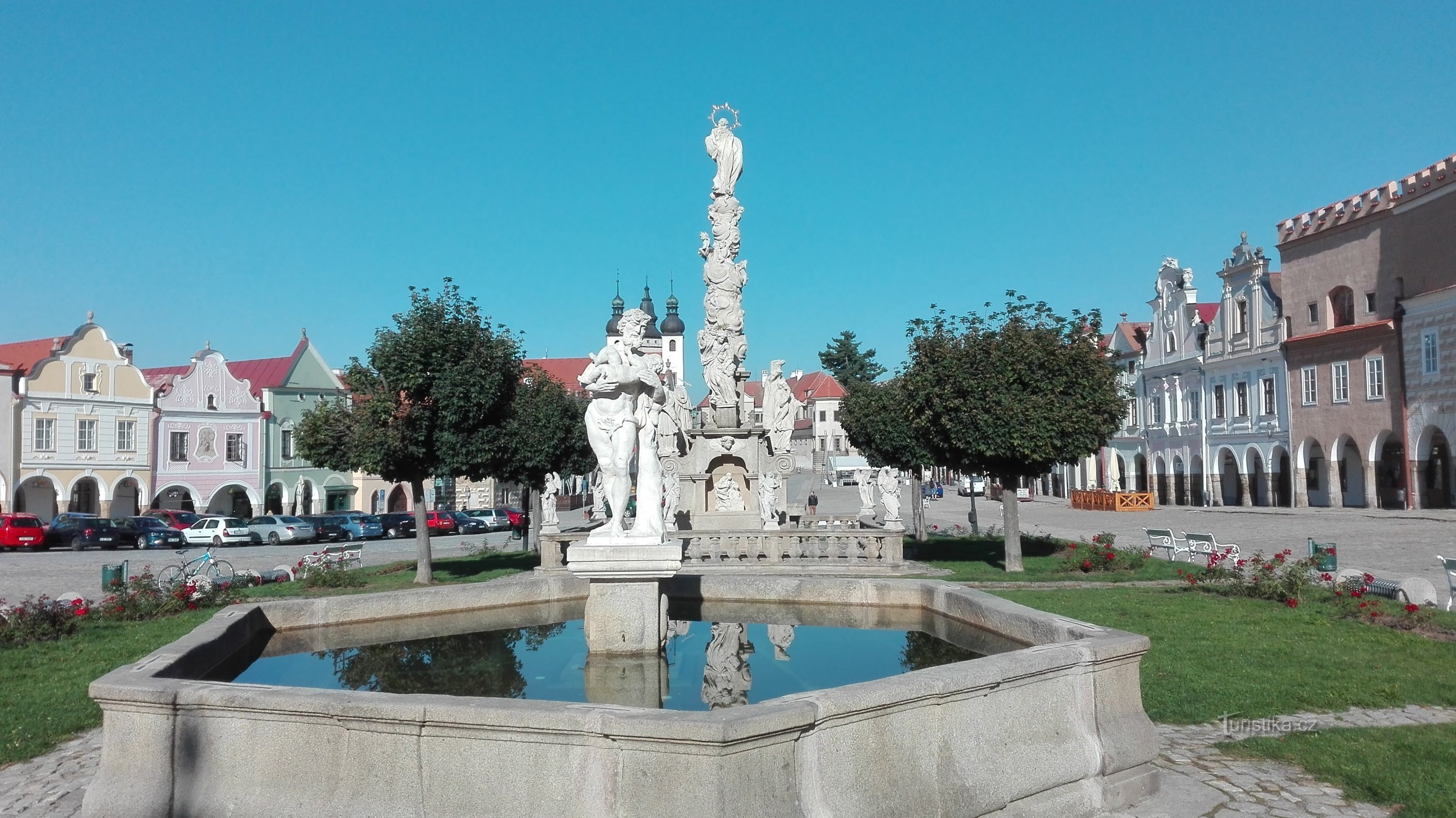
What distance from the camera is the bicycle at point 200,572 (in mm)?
16547

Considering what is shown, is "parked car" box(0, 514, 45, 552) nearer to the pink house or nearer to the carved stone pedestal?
the pink house

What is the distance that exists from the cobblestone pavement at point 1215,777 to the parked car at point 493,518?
39.9m

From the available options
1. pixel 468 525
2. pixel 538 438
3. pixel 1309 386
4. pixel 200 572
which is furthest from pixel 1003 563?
pixel 468 525

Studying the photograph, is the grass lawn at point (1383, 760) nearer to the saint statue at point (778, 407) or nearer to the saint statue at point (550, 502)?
the saint statue at point (778, 407)

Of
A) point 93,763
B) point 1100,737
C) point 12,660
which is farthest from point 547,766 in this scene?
point 12,660

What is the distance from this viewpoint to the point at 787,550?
60.6 feet

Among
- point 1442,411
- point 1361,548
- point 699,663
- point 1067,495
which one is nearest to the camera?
point 699,663

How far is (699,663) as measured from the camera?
806cm

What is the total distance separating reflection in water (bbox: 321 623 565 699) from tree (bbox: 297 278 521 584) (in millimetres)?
9782

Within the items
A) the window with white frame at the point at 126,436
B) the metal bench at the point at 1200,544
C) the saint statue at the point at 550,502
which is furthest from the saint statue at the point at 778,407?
the window with white frame at the point at 126,436

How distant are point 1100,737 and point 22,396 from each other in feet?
164

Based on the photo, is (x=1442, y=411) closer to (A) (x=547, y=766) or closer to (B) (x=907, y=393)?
(B) (x=907, y=393)

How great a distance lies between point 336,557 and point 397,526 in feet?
62.9

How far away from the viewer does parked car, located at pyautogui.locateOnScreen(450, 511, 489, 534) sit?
151 ft
